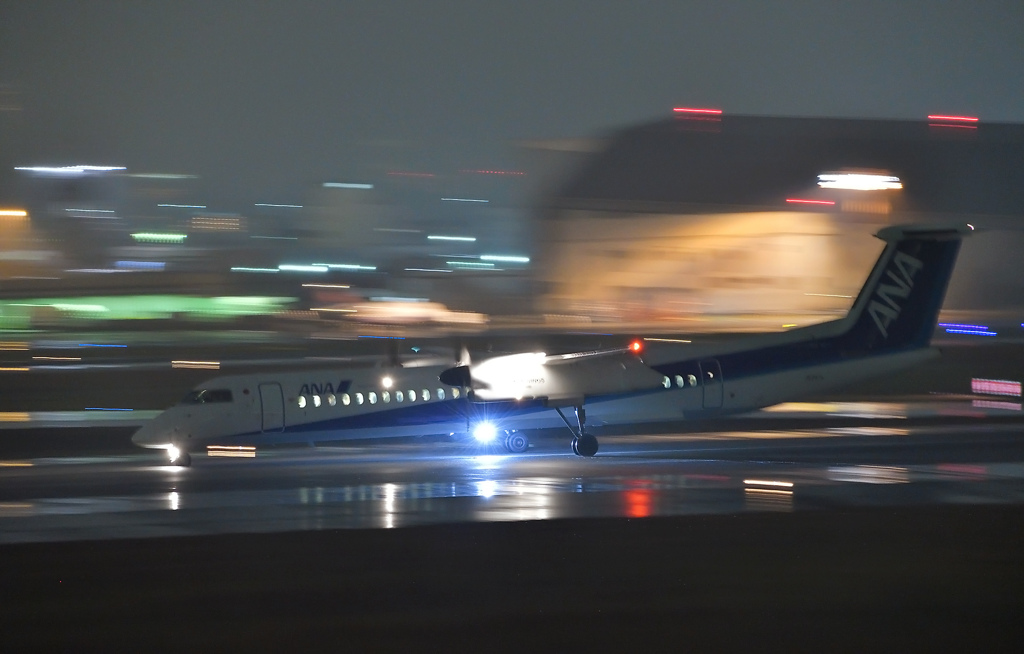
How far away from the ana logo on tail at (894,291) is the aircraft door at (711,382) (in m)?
4.80

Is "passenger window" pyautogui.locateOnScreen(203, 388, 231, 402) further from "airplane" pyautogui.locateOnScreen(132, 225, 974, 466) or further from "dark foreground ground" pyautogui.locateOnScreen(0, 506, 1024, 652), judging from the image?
"dark foreground ground" pyautogui.locateOnScreen(0, 506, 1024, 652)

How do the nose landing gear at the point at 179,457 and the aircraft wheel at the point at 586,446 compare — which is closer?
the nose landing gear at the point at 179,457

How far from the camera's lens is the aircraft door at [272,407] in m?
23.5

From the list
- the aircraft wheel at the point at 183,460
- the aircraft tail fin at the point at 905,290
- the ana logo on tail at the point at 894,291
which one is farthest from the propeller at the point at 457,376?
the ana logo on tail at the point at 894,291

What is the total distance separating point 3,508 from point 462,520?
810cm

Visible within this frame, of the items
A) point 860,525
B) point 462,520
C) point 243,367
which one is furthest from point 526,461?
point 243,367

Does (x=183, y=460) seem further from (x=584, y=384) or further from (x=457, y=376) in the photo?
(x=584, y=384)

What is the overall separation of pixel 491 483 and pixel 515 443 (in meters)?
6.07

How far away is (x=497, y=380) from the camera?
80.0ft

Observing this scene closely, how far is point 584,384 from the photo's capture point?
2494cm

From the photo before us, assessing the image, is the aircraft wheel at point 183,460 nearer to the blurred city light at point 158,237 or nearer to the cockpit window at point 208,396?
the cockpit window at point 208,396

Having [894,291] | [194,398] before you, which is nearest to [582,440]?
[194,398]

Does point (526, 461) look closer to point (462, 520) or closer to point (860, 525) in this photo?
point (462, 520)

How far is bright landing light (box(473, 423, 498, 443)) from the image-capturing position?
25062 millimetres
